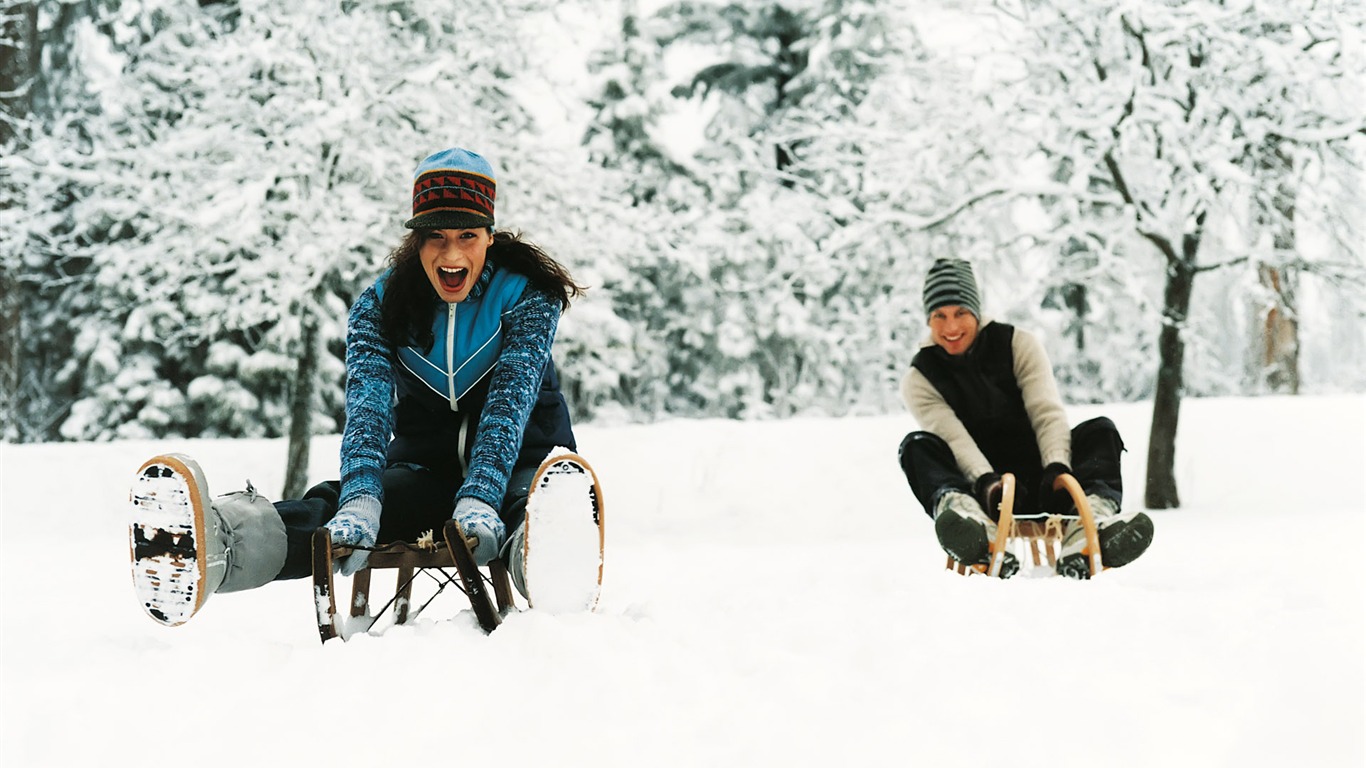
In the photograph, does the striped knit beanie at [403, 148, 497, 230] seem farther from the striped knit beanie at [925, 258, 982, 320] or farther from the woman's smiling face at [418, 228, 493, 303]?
the striped knit beanie at [925, 258, 982, 320]

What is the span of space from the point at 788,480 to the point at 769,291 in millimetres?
5621

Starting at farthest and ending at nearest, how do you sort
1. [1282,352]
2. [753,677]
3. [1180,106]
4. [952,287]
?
[1282,352]
[1180,106]
[952,287]
[753,677]

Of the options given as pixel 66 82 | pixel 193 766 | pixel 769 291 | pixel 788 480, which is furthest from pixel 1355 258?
pixel 66 82

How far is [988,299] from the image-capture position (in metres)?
8.80

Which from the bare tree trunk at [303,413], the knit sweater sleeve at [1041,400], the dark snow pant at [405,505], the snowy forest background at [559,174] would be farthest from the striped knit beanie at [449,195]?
the bare tree trunk at [303,413]

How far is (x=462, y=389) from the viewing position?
2.64 m

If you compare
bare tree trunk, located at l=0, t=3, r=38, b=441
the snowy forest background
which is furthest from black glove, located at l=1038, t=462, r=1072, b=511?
bare tree trunk, located at l=0, t=3, r=38, b=441

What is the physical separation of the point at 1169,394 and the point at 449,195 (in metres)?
6.33

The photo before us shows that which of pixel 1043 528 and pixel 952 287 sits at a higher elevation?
pixel 952 287

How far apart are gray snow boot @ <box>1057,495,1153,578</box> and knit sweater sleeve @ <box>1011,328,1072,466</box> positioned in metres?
0.25

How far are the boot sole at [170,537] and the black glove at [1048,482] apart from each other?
2.50 metres

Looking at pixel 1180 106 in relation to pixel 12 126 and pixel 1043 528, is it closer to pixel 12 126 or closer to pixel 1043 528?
pixel 1043 528

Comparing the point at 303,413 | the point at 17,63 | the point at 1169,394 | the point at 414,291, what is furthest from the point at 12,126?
the point at 1169,394

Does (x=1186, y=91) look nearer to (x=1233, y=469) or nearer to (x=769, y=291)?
(x=1233, y=469)
